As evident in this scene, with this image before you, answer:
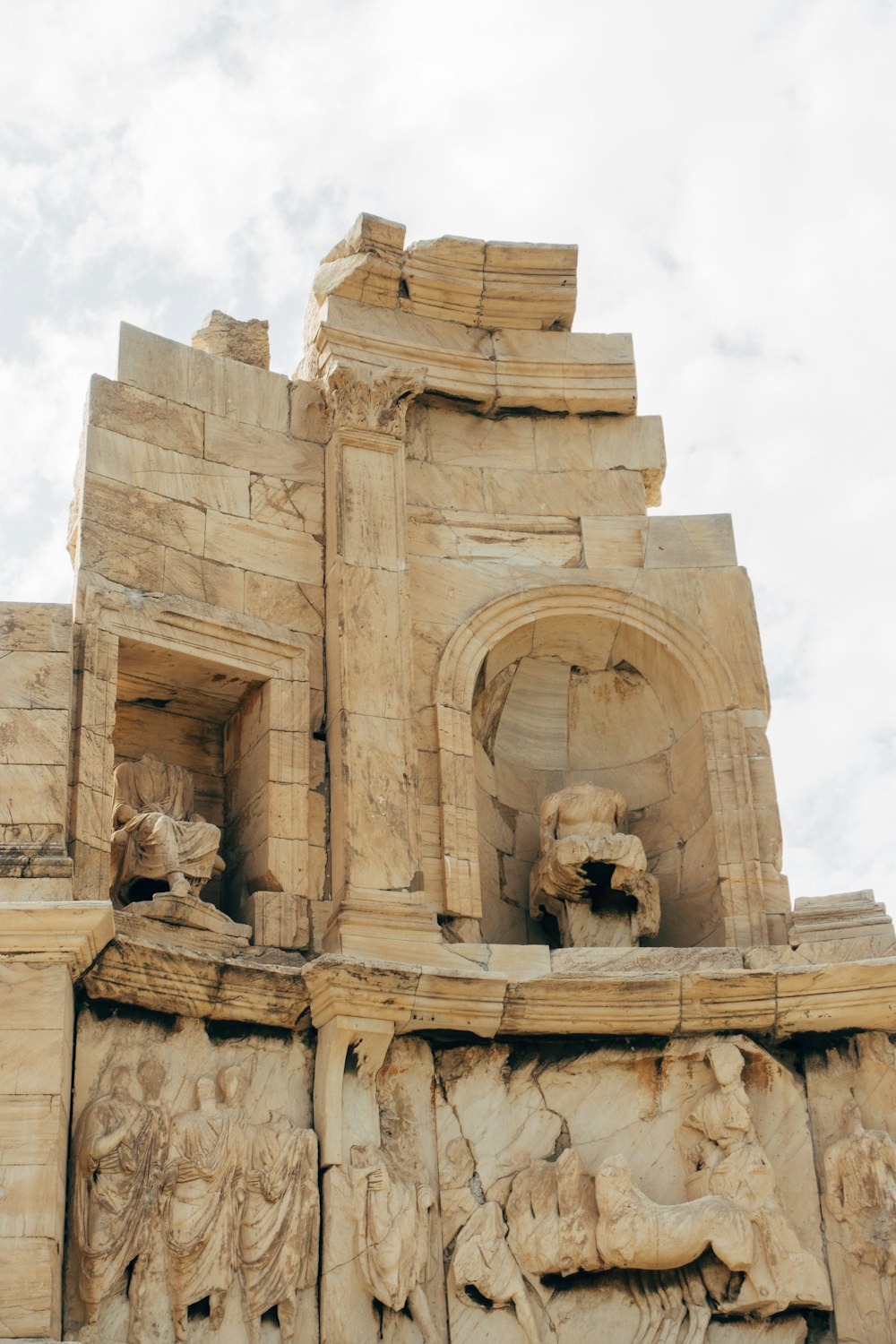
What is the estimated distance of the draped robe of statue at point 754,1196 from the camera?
11195 millimetres

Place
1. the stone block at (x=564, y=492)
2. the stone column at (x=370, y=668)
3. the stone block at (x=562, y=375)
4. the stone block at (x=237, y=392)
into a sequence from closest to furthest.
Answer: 1. the stone column at (x=370, y=668)
2. the stone block at (x=237, y=392)
3. the stone block at (x=564, y=492)
4. the stone block at (x=562, y=375)

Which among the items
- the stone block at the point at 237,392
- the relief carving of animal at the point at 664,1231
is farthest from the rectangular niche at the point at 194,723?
the relief carving of animal at the point at 664,1231

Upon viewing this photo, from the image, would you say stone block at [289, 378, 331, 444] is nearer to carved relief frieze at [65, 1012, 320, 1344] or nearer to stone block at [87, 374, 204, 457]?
stone block at [87, 374, 204, 457]

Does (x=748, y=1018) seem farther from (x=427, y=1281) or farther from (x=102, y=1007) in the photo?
(x=102, y=1007)

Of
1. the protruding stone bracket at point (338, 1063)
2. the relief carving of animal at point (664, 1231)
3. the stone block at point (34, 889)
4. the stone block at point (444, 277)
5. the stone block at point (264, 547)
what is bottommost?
the relief carving of animal at point (664, 1231)

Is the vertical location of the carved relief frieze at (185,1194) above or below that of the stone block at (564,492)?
below

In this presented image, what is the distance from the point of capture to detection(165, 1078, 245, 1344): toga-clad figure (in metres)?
10.4

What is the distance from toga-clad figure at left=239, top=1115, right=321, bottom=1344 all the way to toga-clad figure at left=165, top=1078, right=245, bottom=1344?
2.8 inches

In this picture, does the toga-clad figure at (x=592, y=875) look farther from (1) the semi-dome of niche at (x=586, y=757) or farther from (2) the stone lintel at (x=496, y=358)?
(2) the stone lintel at (x=496, y=358)

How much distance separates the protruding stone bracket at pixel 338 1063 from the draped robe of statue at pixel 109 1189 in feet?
3.10

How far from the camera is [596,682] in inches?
562

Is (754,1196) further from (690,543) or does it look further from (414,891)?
(690,543)

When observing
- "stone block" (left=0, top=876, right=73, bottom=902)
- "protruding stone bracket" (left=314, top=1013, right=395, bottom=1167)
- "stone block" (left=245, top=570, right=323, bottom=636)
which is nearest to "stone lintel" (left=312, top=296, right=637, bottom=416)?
"stone block" (left=245, top=570, right=323, bottom=636)

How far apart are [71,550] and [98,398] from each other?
955mm
